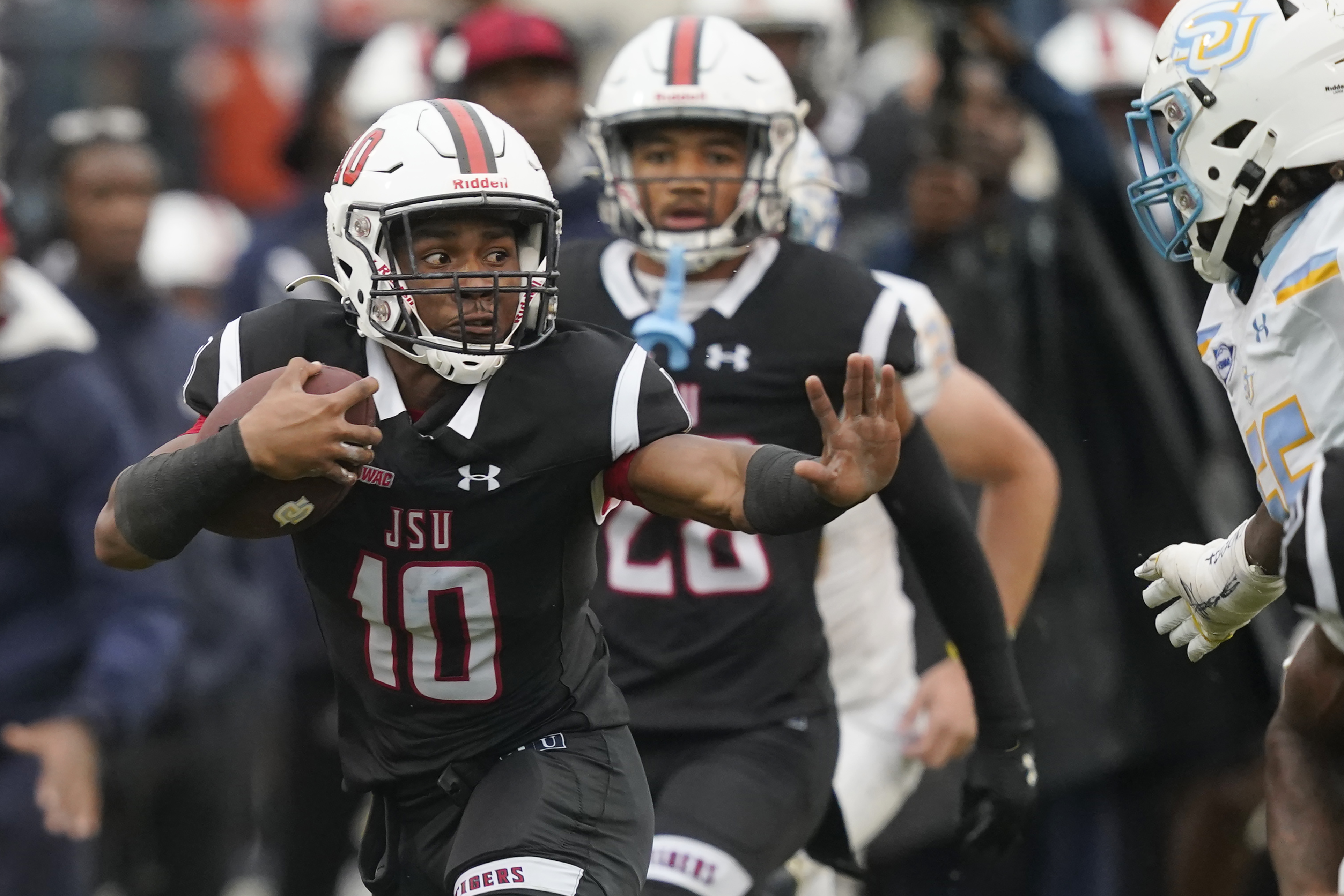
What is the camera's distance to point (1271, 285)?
11.1 feet

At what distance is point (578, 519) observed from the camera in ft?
12.5

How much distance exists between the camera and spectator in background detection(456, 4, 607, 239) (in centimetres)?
678

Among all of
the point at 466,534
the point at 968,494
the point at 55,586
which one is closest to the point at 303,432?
the point at 466,534

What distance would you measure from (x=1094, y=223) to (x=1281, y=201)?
333 centimetres

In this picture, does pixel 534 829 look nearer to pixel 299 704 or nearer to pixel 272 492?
pixel 272 492

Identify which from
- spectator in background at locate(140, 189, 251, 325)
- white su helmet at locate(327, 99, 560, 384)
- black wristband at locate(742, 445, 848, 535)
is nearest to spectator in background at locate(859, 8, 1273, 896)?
white su helmet at locate(327, 99, 560, 384)

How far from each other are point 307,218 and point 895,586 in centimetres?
264

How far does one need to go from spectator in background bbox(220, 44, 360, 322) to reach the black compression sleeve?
2466mm

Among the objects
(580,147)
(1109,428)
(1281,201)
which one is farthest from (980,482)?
(580,147)

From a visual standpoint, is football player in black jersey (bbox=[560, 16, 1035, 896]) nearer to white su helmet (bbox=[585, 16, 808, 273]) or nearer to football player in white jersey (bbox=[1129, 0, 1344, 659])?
white su helmet (bbox=[585, 16, 808, 273])

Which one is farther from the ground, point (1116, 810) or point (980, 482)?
point (980, 482)

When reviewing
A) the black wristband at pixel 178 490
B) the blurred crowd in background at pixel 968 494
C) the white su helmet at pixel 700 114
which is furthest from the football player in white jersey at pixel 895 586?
the black wristband at pixel 178 490

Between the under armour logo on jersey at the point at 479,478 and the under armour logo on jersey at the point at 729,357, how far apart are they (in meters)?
0.89

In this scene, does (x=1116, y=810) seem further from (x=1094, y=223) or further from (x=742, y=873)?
(x=742, y=873)
